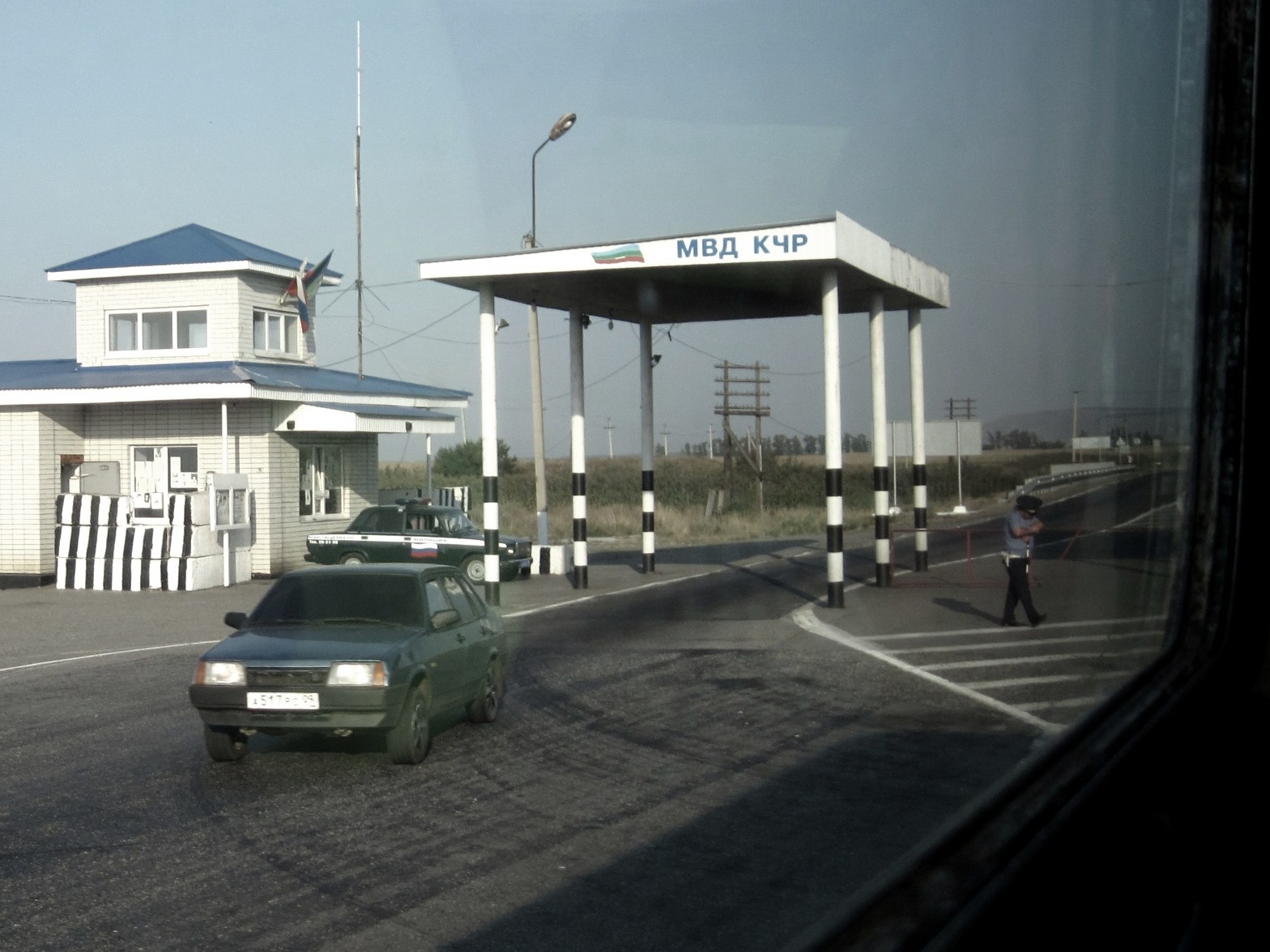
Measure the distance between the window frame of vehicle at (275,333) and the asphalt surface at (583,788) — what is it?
14.5 m

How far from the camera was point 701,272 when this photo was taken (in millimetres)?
18969

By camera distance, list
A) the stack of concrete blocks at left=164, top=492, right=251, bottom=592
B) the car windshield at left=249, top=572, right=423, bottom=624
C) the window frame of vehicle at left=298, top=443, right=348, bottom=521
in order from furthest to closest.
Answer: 1. the window frame of vehicle at left=298, top=443, right=348, bottom=521
2. the stack of concrete blocks at left=164, top=492, right=251, bottom=592
3. the car windshield at left=249, top=572, right=423, bottom=624

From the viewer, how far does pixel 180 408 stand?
25500 millimetres

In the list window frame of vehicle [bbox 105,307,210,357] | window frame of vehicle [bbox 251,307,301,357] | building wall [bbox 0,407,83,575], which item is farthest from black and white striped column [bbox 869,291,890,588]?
building wall [bbox 0,407,83,575]

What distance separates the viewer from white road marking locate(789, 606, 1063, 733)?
399cm

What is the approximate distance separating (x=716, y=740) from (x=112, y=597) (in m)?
16.6

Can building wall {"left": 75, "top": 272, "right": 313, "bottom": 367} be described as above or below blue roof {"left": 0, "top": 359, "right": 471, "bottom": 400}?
above

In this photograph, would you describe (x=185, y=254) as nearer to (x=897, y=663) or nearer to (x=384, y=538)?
(x=384, y=538)

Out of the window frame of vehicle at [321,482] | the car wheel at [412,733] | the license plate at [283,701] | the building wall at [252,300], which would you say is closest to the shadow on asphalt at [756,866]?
the car wheel at [412,733]

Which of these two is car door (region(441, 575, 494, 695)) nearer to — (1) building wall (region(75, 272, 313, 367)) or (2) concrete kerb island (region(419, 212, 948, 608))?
(2) concrete kerb island (region(419, 212, 948, 608))

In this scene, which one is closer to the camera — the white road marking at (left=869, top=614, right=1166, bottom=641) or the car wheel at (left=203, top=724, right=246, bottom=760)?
the white road marking at (left=869, top=614, right=1166, bottom=641)

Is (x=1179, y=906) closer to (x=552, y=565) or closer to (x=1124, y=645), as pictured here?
(x=1124, y=645)

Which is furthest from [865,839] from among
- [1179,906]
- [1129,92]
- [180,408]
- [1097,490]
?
[180,408]

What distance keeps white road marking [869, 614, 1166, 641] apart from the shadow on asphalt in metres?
0.44
